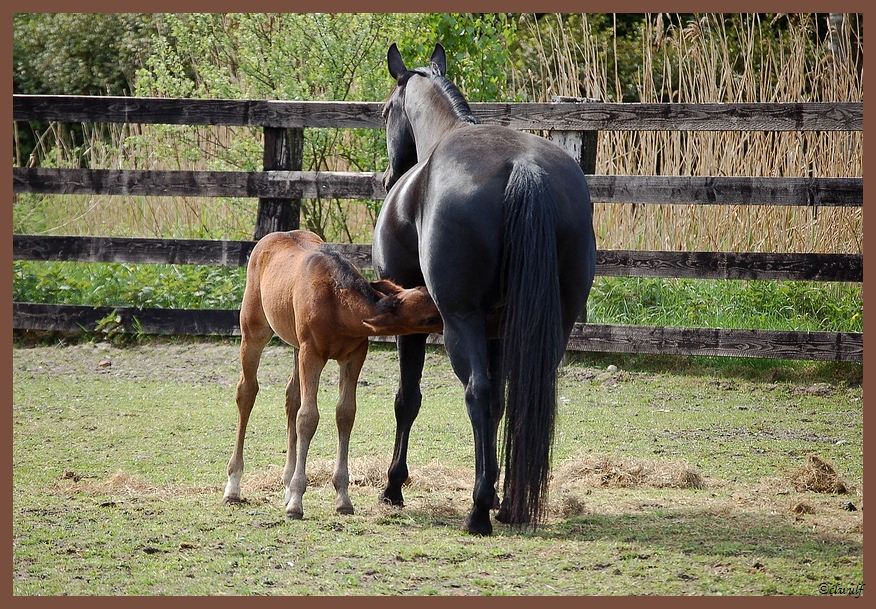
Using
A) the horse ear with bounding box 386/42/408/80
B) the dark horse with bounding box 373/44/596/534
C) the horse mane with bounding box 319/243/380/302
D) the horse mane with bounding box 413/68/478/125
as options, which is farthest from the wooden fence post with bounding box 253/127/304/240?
the dark horse with bounding box 373/44/596/534

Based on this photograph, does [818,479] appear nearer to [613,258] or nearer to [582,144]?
[613,258]

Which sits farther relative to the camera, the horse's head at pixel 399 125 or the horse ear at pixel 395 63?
the horse ear at pixel 395 63

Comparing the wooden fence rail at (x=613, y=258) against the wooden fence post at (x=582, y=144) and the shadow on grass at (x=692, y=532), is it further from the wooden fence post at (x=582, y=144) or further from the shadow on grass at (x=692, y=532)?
the shadow on grass at (x=692, y=532)

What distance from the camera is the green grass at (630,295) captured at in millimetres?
8680

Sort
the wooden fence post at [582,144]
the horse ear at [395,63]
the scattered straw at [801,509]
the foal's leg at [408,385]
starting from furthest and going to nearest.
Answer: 1. the wooden fence post at [582,144]
2. the horse ear at [395,63]
3. the foal's leg at [408,385]
4. the scattered straw at [801,509]

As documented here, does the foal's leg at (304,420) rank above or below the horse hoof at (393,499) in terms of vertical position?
above

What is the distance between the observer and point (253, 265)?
213 inches

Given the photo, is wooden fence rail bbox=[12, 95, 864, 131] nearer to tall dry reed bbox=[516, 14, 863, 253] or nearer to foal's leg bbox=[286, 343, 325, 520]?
tall dry reed bbox=[516, 14, 863, 253]

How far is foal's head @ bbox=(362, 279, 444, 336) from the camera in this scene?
455 centimetres

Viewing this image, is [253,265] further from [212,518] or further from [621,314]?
[621,314]

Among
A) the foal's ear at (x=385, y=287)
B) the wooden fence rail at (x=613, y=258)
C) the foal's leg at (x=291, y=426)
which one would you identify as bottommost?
the foal's leg at (x=291, y=426)

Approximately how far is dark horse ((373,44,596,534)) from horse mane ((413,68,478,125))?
452 mm

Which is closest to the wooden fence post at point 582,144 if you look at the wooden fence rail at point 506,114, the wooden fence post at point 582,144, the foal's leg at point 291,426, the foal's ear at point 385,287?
the wooden fence post at point 582,144

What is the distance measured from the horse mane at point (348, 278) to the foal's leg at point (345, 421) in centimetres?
36
